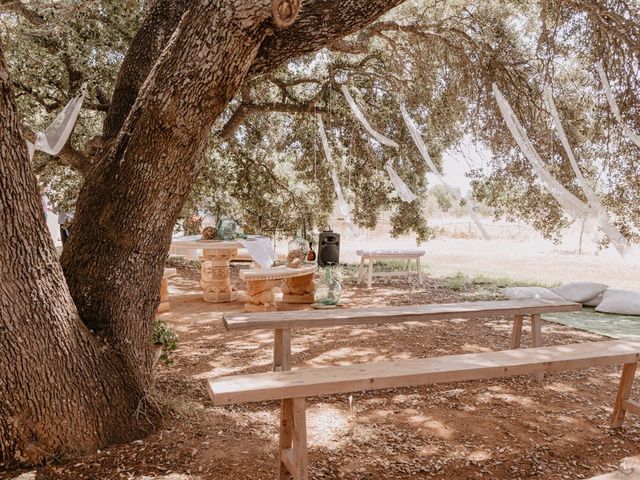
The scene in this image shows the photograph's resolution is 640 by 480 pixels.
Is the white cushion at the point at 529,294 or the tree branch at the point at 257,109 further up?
the tree branch at the point at 257,109

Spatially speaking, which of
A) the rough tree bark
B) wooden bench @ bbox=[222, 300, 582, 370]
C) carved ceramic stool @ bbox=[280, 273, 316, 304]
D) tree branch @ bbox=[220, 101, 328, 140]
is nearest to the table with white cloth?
carved ceramic stool @ bbox=[280, 273, 316, 304]

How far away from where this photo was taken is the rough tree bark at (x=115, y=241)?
6.26 ft

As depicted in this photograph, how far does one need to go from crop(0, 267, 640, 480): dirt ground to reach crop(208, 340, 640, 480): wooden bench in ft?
0.96

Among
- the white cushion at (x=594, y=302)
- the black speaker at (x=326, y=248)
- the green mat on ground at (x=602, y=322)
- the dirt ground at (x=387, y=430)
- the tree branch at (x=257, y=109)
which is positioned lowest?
the dirt ground at (x=387, y=430)

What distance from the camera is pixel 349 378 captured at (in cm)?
194

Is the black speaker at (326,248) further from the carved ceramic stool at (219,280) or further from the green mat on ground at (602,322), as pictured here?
the green mat on ground at (602,322)

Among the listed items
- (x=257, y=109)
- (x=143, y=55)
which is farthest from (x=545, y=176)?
(x=257, y=109)

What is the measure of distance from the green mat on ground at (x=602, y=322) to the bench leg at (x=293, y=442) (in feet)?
12.9

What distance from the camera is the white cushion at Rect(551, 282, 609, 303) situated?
614cm

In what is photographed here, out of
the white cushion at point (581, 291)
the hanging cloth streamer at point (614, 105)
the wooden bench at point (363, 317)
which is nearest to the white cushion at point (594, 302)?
the white cushion at point (581, 291)

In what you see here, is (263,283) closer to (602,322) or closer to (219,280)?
(219,280)

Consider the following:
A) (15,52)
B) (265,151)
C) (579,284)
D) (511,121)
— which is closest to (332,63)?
(265,151)

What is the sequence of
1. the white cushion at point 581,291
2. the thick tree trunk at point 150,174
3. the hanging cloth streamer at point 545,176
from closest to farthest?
1. the thick tree trunk at point 150,174
2. the hanging cloth streamer at point 545,176
3. the white cushion at point 581,291

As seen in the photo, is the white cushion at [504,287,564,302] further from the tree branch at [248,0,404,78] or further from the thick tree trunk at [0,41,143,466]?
the thick tree trunk at [0,41,143,466]
